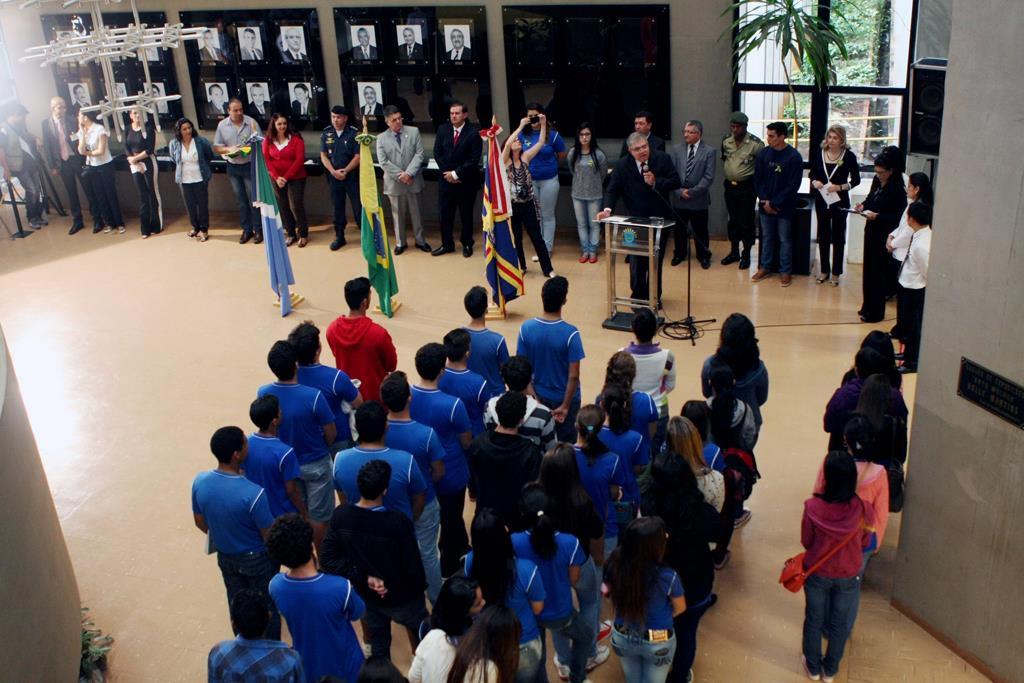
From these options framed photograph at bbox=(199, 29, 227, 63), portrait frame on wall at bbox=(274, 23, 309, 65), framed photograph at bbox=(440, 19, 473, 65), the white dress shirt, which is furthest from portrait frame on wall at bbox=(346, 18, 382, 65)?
the white dress shirt

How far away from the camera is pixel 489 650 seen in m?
3.58

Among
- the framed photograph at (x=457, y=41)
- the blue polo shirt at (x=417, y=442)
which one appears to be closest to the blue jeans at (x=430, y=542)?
the blue polo shirt at (x=417, y=442)

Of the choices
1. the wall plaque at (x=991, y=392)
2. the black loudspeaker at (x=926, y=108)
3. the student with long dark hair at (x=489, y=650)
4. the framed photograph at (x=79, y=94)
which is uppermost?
the framed photograph at (x=79, y=94)

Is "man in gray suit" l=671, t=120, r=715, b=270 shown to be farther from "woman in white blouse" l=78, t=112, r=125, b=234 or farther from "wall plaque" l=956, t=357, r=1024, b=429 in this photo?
"woman in white blouse" l=78, t=112, r=125, b=234

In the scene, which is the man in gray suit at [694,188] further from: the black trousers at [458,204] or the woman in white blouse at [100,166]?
the woman in white blouse at [100,166]

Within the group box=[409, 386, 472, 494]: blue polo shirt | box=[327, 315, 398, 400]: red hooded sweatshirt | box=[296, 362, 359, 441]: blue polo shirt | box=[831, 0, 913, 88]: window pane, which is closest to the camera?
box=[409, 386, 472, 494]: blue polo shirt

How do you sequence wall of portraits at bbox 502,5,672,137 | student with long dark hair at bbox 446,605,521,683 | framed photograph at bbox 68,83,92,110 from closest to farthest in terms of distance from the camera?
student with long dark hair at bbox 446,605,521,683 → wall of portraits at bbox 502,5,672,137 → framed photograph at bbox 68,83,92,110

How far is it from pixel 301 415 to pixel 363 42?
7404 millimetres

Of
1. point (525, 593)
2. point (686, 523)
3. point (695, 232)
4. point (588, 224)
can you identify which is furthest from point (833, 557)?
point (588, 224)

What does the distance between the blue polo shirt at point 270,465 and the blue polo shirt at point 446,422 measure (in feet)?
2.32

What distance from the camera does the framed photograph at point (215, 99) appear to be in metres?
12.7

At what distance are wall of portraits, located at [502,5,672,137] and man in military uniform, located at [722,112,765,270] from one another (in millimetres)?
1097

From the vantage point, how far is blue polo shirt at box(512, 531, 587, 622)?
4172 mm

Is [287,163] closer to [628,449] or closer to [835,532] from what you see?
[628,449]
